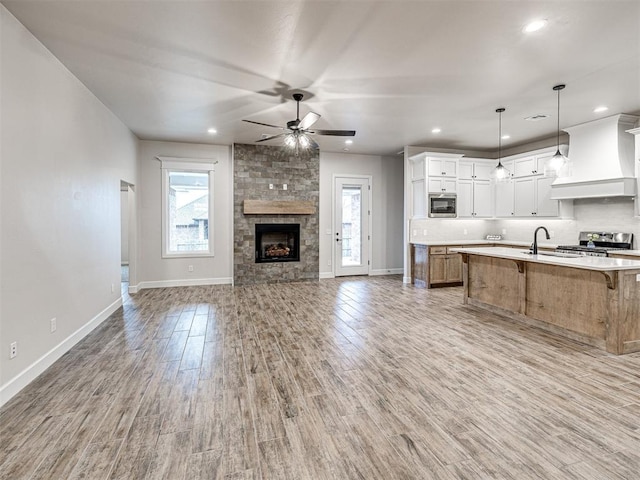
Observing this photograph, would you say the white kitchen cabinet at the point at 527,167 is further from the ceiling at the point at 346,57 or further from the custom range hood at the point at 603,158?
→ the ceiling at the point at 346,57

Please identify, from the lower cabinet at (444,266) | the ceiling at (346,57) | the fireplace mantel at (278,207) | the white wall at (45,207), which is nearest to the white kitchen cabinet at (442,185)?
the lower cabinet at (444,266)

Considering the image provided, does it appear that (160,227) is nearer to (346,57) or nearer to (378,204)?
(378,204)

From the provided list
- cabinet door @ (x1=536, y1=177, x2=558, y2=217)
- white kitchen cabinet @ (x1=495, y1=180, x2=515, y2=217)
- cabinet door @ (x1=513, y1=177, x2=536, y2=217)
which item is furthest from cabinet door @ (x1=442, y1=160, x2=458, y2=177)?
cabinet door @ (x1=536, y1=177, x2=558, y2=217)

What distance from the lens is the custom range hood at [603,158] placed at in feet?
16.4

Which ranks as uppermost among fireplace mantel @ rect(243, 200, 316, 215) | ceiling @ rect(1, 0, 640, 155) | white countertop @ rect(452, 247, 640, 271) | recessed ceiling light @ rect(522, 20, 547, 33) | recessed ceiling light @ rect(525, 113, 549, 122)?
recessed ceiling light @ rect(525, 113, 549, 122)

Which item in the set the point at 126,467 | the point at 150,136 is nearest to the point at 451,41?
the point at 126,467

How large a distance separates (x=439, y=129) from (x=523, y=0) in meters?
3.59

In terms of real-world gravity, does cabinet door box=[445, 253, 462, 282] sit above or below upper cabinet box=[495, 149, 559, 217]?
below

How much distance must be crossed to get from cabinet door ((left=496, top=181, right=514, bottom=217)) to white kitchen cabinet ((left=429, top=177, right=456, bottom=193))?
44.7 inches

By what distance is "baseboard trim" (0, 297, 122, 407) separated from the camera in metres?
2.53

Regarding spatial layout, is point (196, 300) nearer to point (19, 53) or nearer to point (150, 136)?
point (150, 136)

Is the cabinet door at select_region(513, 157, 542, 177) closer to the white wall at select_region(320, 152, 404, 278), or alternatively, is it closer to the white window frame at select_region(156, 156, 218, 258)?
the white wall at select_region(320, 152, 404, 278)

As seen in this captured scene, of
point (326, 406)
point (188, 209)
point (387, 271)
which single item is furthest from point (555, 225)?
point (188, 209)

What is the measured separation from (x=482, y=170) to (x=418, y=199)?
165 cm
